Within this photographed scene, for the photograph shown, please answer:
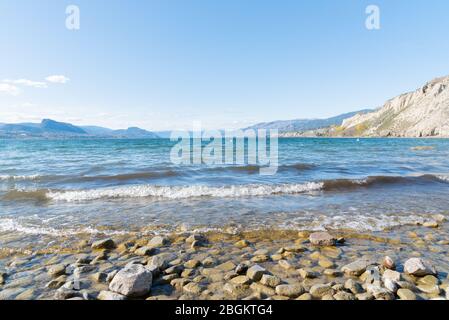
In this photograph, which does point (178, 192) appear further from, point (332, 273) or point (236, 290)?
point (332, 273)

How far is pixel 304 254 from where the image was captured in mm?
6125

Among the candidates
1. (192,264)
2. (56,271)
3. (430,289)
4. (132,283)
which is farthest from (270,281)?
(56,271)

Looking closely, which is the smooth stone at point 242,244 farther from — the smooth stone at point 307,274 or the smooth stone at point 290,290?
the smooth stone at point 290,290

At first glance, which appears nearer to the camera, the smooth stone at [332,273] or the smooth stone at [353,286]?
the smooth stone at [353,286]

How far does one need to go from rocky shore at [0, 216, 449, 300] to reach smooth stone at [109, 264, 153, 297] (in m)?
0.02

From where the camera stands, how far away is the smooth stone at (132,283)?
170 inches

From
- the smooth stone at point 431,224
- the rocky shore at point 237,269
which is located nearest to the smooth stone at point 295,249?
the rocky shore at point 237,269

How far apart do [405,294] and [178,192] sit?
11.1m

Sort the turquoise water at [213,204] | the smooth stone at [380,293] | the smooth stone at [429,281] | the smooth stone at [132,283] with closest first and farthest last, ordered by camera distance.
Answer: the smooth stone at [380,293]
the smooth stone at [132,283]
the smooth stone at [429,281]
the turquoise water at [213,204]

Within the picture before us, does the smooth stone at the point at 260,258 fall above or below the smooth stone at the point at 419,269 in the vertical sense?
below

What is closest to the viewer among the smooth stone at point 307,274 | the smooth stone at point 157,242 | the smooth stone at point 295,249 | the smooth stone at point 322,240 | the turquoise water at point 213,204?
the smooth stone at point 307,274

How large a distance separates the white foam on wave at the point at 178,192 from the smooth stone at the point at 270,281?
26.8 feet

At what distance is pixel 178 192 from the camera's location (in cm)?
1376
